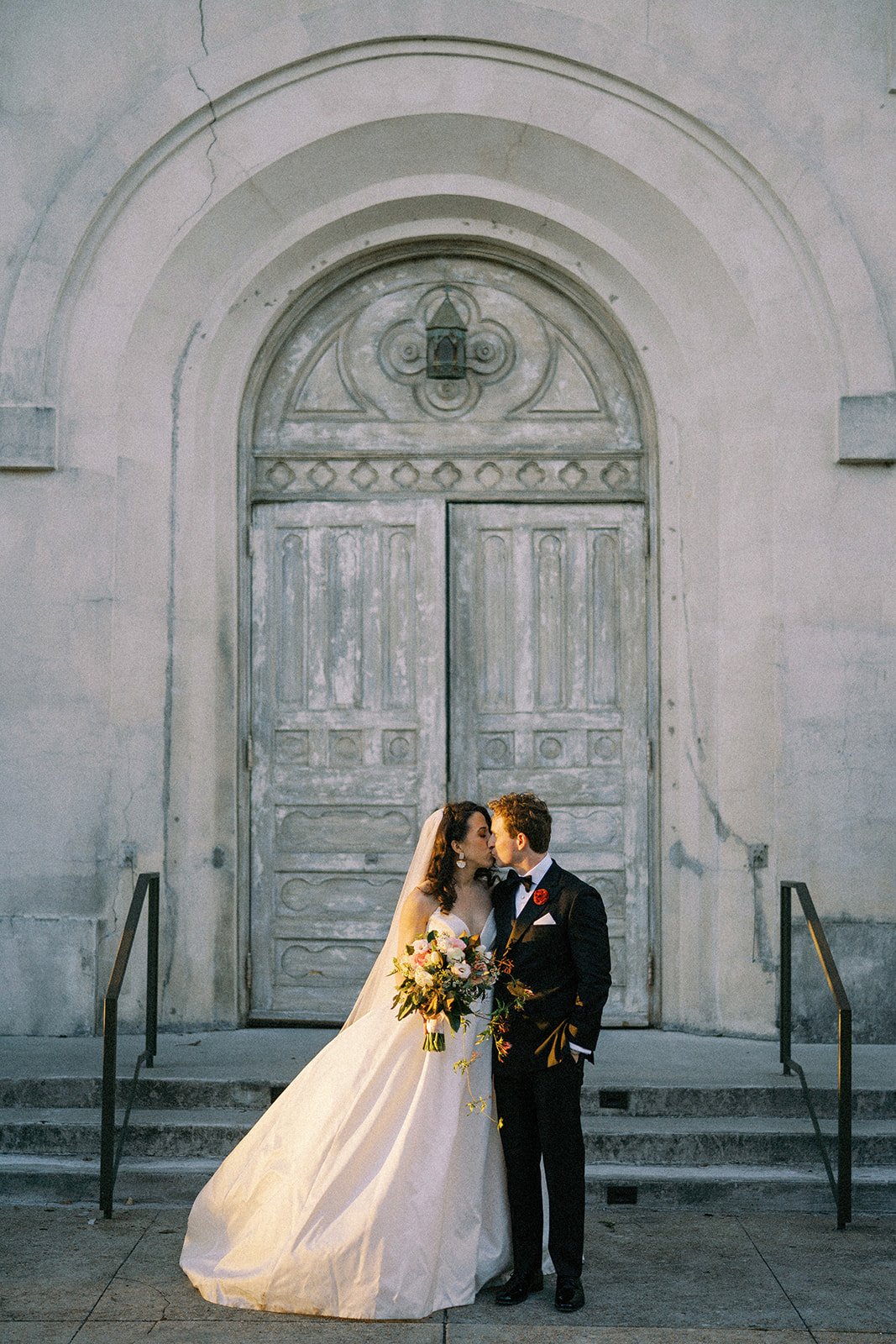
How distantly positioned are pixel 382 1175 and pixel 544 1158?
56cm

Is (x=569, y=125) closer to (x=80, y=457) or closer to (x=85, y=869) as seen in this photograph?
(x=80, y=457)

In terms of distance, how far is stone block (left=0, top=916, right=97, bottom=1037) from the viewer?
730 cm

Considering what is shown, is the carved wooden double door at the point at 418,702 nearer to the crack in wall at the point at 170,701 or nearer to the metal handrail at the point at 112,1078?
the crack in wall at the point at 170,701

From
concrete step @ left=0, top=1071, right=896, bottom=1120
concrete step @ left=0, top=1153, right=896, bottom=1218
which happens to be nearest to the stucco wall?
concrete step @ left=0, top=1071, right=896, bottom=1120

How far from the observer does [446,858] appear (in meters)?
4.97

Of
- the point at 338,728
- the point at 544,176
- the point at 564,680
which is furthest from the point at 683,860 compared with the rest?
the point at 544,176

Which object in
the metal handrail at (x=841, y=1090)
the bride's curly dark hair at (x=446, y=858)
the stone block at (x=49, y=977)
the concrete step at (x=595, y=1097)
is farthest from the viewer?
the stone block at (x=49, y=977)

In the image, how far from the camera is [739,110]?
7.55 meters

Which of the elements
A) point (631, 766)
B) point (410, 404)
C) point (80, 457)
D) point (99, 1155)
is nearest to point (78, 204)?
point (80, 457)

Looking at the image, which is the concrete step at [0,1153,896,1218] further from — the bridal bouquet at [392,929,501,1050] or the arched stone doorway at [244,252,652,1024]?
the arched stone doorway at [244,252,652,1024]

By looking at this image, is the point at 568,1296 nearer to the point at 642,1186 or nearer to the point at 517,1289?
the point at 517,1289

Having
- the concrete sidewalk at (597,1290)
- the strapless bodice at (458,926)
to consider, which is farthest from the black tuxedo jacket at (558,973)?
the concrete sidewalk at (597,1290)

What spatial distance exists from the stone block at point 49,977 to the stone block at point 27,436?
8.32 ft

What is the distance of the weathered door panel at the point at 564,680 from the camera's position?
8.05 meters
